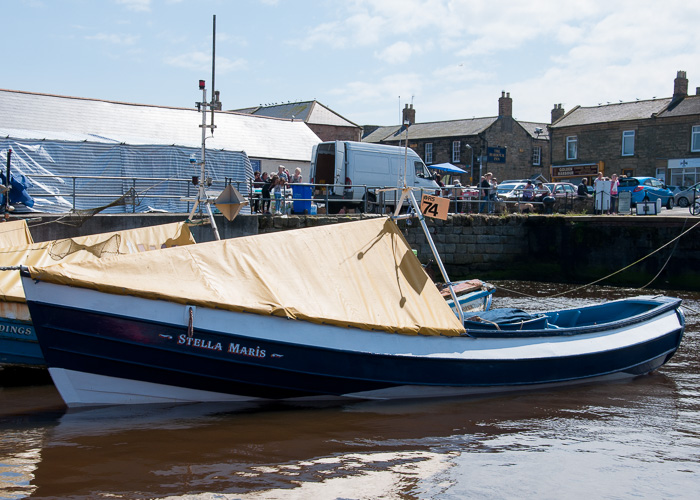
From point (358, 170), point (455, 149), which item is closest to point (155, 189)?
point (358, 170)

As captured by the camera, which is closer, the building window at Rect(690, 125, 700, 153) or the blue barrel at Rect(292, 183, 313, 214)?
the blue barrel at Rect(292, 183, 313, 214)

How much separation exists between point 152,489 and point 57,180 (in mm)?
14104

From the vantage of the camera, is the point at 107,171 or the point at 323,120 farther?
the point at 323,120

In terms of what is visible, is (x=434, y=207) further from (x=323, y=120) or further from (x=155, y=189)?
(x=323, y=120)

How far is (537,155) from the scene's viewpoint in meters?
53.4

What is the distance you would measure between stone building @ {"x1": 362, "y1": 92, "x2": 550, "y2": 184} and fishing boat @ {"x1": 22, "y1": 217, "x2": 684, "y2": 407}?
38949 millimetres

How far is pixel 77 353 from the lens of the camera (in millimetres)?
7355

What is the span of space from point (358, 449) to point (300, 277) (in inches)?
84.0

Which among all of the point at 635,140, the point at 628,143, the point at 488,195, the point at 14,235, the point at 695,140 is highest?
the point at 635,140

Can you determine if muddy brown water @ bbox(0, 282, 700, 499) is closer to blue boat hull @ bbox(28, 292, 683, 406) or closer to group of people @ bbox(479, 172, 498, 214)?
blue boat hull @ bbox(28, 292, 683, 406)

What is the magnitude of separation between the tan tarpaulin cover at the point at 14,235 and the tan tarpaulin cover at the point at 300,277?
4.25 metres

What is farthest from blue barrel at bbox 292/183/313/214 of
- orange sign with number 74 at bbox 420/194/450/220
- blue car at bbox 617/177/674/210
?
blue car at bbox 617/177/674/210

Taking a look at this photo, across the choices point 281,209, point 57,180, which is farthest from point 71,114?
point 281,209

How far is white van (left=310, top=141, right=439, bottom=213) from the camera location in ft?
71.2
